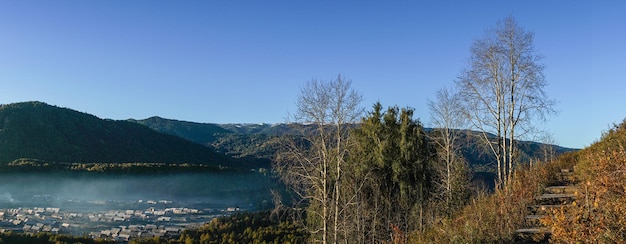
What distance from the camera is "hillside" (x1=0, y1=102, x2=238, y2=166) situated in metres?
63.3

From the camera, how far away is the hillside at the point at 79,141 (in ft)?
208

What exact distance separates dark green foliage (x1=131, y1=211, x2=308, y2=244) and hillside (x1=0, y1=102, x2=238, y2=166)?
3432cm

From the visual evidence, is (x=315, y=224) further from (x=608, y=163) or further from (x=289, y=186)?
(x=608, y=163)

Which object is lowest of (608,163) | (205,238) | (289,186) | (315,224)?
(205,238)

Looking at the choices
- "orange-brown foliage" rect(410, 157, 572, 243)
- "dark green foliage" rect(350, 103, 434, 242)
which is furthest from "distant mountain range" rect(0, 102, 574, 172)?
"orange-brown foliage" rect(410, 157, 572, 243)

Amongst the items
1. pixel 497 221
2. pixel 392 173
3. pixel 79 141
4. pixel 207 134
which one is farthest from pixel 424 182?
pixel 207 134

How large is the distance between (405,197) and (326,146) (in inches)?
373

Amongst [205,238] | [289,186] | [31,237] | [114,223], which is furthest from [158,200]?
[289,186]

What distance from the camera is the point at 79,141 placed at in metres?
70.3

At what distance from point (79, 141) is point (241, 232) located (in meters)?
44.8

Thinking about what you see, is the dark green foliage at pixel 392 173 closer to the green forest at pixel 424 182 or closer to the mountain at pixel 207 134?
the green forest at pixel 424 182

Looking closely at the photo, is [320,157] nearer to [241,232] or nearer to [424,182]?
[424,182]

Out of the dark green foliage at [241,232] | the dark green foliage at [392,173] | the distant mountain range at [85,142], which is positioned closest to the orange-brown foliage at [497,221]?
the dark green foliage at [392,173]

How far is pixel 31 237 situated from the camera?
27.9 meters
